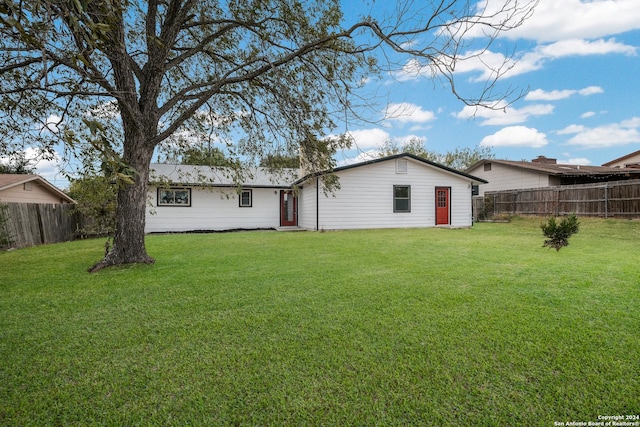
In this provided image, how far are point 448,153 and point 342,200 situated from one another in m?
28.1

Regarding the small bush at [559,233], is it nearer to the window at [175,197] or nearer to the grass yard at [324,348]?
the grass yard at [324,348]

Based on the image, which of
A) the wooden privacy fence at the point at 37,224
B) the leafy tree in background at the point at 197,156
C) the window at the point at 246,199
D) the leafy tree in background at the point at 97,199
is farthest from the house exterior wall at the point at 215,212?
the leafy tree in background at the point at 197,156

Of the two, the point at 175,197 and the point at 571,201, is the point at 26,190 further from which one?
the point at 571,201

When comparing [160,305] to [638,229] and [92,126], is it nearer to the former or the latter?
[92,126]

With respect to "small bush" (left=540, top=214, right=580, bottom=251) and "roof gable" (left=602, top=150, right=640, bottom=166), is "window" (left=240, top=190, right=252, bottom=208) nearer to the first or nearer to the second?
"small bush" (left=540, top=214, right=580, bottom=251)

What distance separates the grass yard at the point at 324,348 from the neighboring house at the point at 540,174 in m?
17.4

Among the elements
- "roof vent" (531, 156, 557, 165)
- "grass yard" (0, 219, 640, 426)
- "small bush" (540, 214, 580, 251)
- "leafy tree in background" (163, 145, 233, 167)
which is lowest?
"grass yard" (0, 219, 640, 426)

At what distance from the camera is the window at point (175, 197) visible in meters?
14.3

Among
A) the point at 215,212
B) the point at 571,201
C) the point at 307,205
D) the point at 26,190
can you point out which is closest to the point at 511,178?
the point at 571,201

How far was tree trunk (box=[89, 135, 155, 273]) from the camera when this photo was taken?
20.2 feet

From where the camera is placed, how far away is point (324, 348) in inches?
98.7

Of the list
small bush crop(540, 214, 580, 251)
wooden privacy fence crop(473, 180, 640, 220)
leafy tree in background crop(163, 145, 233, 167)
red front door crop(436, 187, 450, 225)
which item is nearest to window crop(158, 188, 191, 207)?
leafy tree in background crop(163, 145, 233, 167)

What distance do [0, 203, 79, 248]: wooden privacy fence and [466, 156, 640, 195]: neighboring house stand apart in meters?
24.0

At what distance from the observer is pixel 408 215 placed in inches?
582
